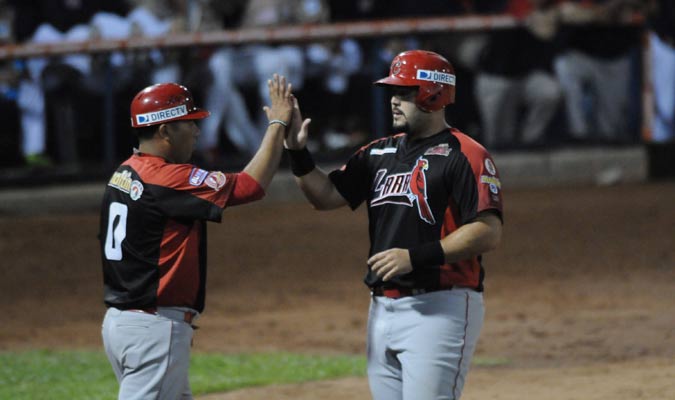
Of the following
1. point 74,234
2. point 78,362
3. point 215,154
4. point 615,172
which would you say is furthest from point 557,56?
point 78,362

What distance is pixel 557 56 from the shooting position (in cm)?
1302

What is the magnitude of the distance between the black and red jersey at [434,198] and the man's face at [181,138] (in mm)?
765

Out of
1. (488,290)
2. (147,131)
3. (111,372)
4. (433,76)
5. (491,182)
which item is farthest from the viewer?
(488,290)

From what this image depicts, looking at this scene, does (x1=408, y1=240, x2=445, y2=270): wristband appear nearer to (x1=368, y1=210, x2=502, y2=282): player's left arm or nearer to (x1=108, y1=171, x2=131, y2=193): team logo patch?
(x1=368, y1=210, x2=502, y2=282): player's left arm

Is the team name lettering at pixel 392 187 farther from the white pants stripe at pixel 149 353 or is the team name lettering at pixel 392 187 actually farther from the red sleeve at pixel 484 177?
the white pants stripe at pixel 149 353

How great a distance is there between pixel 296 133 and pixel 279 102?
0.49ft

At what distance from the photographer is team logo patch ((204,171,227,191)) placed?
4.68m

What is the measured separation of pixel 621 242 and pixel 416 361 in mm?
7339

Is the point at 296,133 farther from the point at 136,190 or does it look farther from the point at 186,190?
the point at 136,190

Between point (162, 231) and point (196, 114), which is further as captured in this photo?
point (196, 114)

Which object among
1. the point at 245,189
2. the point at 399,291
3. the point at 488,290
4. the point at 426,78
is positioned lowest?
the point at 488,290

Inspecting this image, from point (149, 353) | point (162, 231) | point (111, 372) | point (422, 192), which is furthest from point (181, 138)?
point (111, 372)

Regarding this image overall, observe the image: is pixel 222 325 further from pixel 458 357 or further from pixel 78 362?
pixel 458 357

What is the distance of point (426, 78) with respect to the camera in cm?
463
